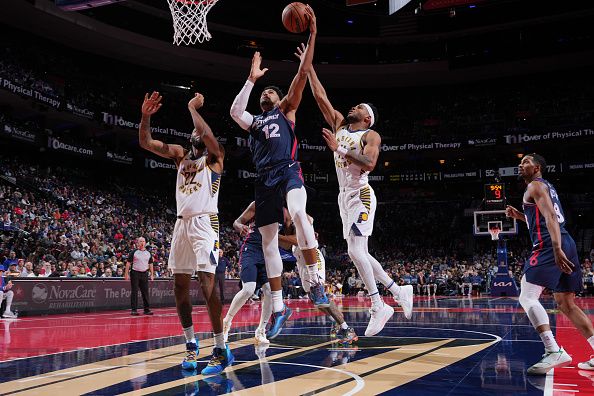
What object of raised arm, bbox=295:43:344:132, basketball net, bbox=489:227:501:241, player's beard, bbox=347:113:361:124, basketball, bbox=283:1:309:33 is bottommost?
basketball net, bbox=489:227:501:241

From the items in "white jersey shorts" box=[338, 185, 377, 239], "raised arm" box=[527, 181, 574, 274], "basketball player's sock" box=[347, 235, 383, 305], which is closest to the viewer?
"raised arm" box=[527, 181, 574, 274]

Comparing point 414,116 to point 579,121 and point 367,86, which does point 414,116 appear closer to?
point 367,86

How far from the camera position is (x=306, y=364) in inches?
191

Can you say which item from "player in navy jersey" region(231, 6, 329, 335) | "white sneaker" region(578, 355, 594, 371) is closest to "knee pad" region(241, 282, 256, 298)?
"player in navy jersey" region(231, 6, 329, 335)

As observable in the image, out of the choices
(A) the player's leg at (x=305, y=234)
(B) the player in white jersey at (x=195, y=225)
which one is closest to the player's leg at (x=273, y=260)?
(A) the player's leg at (x=305, y=234)

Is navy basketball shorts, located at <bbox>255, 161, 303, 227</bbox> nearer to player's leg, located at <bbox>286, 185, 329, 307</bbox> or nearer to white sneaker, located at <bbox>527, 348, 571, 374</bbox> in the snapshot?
player's leg, located at <bbox>286, 185, 329, 307</bbox>

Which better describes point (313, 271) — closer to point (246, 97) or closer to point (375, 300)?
point (375, 300)

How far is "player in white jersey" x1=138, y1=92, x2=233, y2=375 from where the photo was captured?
16.3 feet

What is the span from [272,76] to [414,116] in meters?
9.44

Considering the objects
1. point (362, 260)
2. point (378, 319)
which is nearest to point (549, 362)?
point (378, 319)

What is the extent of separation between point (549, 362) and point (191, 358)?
9.50ft

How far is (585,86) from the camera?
3338 cm

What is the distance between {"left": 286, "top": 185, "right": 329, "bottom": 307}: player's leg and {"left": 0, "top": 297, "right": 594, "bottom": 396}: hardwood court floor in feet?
1.99

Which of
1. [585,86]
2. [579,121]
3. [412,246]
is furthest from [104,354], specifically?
[585,86]
